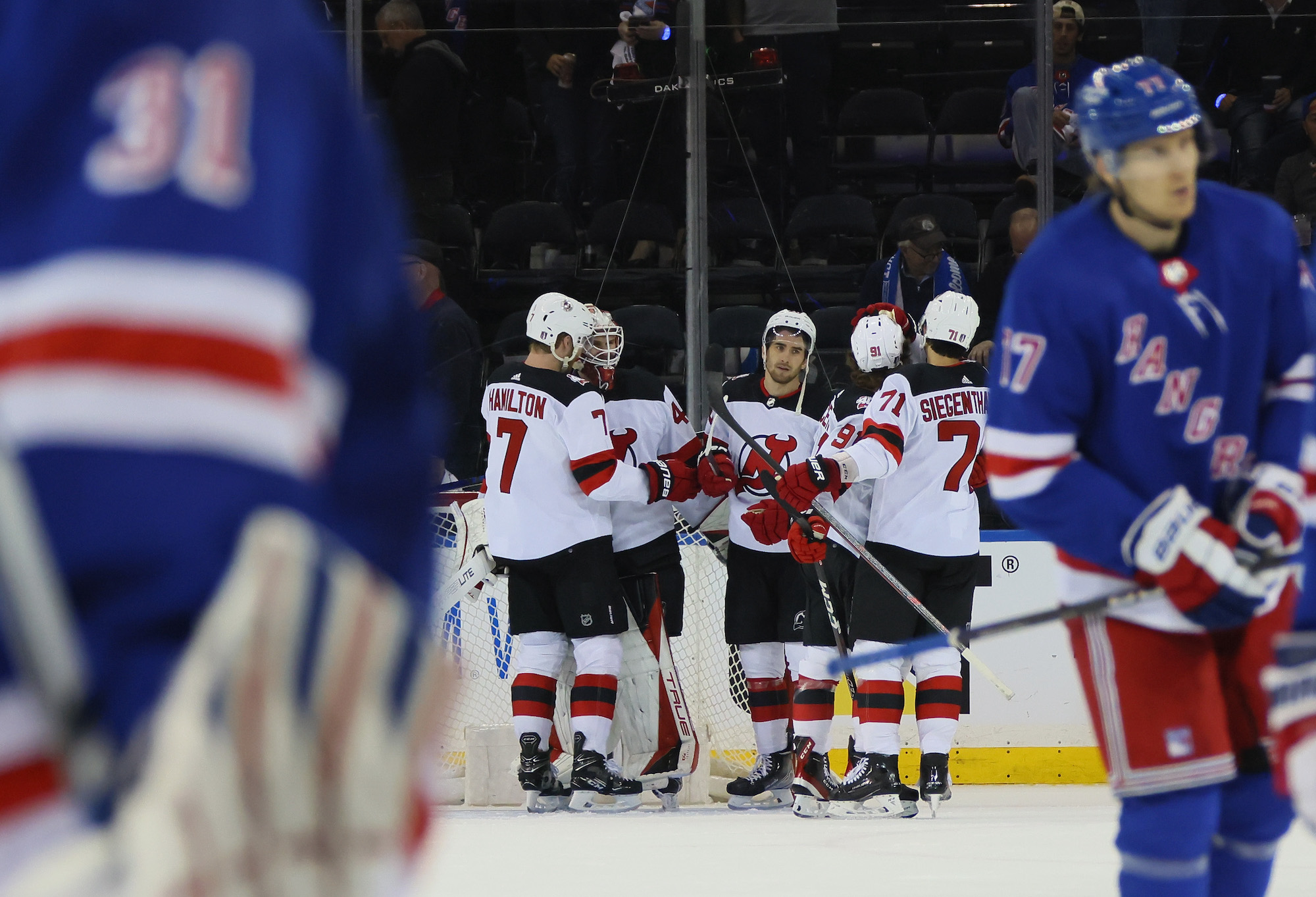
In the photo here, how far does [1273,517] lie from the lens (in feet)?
6.42

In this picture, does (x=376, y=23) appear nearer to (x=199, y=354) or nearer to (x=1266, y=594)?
(x=1266, y=594)

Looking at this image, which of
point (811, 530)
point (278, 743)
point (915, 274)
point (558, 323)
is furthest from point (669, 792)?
point (278, 743)

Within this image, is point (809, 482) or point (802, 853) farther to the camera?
point (809, 482)

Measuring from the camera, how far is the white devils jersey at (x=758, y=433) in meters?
5.79

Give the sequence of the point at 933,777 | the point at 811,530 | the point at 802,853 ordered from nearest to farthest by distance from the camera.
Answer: the point at 802,853 → the point at 933,777 → the point at 811,530

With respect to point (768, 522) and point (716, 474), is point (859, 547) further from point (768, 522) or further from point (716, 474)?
point (716, 474)

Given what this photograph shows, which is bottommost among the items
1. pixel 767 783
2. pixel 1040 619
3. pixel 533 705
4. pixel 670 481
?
pixel 767 783

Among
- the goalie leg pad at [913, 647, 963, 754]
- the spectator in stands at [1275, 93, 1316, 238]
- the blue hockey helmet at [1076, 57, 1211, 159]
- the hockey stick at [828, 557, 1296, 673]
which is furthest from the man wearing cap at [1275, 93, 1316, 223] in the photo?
the hockey stick at [828, 557, 1296, 673]

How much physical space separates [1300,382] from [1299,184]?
5.05 m

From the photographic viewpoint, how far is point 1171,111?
6.84 ft

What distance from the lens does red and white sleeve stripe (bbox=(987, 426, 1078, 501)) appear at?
201 cm

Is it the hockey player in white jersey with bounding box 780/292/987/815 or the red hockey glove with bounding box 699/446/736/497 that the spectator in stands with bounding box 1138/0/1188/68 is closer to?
the hockey player in white jersey with bounding box 780/292/987/815

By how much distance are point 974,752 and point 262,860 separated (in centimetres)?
580

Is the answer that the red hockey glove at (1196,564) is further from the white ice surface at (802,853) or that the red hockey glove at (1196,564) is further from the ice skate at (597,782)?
the ice skate at (597,782)
